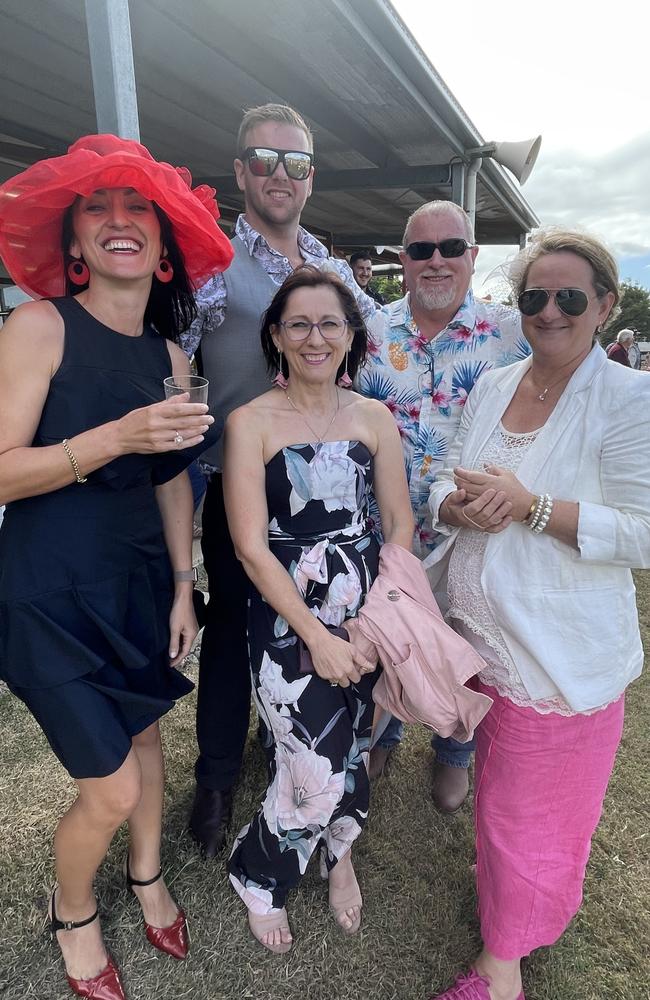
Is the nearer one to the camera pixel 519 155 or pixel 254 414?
pixel 254 414

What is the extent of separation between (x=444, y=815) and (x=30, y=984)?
156 cm

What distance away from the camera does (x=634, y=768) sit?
2838mm

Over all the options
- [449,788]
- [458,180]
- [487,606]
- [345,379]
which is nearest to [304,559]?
[487,606]

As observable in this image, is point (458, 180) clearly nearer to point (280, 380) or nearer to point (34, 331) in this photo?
point (280, 380)

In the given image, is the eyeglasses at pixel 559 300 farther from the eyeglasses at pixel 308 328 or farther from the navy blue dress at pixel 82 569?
the navy blue dress at pixel 82 569

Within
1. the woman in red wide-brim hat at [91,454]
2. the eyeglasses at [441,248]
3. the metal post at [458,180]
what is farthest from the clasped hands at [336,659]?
the metal post at [458,180]

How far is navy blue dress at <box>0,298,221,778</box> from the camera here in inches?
57.7

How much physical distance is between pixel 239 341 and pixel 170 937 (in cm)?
194

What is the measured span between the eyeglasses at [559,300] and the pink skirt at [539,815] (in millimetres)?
1092

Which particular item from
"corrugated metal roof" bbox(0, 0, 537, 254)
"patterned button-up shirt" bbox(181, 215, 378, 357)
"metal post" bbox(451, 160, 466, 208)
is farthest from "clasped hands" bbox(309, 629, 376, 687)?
"metal post" bbox(451, 160, 466, 208)

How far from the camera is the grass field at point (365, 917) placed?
1.82m

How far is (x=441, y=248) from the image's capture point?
208 cm

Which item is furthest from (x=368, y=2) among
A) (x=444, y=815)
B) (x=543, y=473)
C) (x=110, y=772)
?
(x=444, y=815)

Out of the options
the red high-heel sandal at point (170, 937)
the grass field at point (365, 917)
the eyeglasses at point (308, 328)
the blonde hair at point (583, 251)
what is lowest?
the grass field at point (365, 917)
